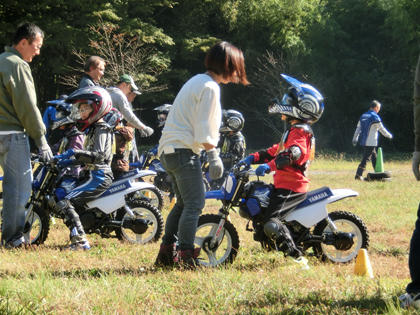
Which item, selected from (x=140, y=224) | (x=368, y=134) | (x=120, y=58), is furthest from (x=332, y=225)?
(x=120, y=58)

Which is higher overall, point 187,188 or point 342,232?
point 187,188

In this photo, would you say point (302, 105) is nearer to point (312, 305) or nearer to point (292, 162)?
point (292, 162)

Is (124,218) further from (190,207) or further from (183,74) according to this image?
(183,74)

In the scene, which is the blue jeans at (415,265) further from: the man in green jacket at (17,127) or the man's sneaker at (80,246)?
the man in green jacket at (17,127)

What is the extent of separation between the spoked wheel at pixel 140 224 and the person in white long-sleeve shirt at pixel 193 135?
5.06 feet

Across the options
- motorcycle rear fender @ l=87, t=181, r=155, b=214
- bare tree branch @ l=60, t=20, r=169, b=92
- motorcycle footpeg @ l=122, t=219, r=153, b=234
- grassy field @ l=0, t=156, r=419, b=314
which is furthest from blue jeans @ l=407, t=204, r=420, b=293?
bare tree branch @ l=60, t=20, r=169, b=92

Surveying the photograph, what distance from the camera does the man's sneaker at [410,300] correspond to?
11.7 feet

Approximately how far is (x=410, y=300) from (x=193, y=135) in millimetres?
2177

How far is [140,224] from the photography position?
652cm

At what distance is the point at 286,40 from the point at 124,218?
3002 centimetres

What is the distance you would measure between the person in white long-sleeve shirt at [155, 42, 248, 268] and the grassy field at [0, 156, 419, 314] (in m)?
0.39

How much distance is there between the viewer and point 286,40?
115 ft

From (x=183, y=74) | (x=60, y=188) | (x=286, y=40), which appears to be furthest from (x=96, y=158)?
(x=286, y=40)

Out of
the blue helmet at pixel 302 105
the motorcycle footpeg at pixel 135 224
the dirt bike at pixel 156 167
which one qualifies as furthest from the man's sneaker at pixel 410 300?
the dirt bike at pixel 156 167
